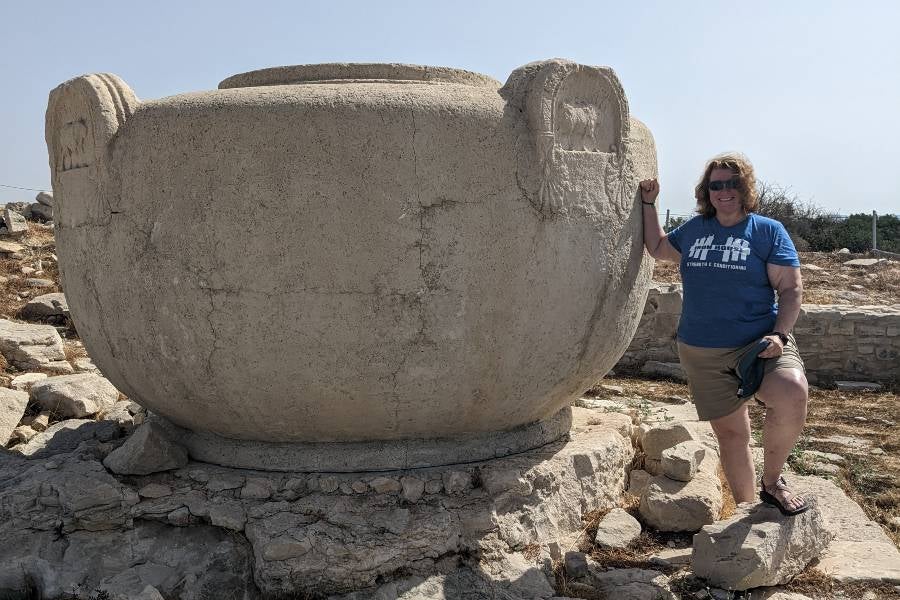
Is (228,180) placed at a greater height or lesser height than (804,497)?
greater

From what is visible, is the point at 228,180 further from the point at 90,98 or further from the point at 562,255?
the point at 562,255

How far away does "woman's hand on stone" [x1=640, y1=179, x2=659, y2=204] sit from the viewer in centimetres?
339

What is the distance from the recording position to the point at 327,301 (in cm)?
276

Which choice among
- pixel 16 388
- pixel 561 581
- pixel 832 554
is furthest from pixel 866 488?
pixel 16 388

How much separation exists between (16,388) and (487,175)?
3.70 meters

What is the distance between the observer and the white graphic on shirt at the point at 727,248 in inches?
119

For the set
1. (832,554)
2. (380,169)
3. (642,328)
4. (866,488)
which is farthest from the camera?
(642,328)

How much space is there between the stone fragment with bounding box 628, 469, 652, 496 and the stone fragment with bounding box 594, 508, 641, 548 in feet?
0.97

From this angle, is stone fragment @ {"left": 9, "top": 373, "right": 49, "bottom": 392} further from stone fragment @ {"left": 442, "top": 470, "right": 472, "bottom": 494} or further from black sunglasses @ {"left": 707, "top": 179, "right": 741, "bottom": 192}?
black sunglasses @ {"left": 707, "top": 179, "right": 741, "bottom": 192}

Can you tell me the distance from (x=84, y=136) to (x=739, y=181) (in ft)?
8.27

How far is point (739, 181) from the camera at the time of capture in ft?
10.0

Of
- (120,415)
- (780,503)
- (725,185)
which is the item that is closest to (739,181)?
(725,185)

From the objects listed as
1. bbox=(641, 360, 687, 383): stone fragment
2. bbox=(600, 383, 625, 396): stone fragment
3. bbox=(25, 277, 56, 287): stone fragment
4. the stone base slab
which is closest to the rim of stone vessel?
the stone base slab

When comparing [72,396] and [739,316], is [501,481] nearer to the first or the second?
[739,316]
